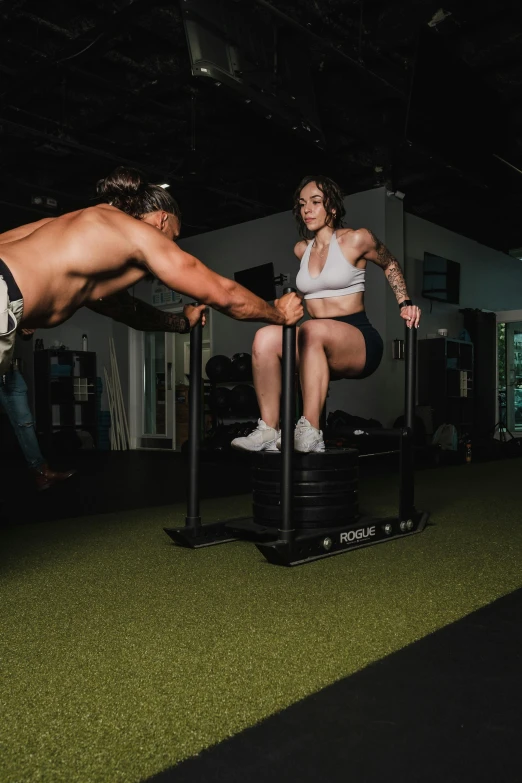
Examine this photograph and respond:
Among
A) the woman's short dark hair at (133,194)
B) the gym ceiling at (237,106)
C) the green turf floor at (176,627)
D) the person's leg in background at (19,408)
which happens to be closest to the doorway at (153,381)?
the gym ceiling at (237,106)

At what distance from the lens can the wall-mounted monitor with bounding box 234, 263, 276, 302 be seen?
8.01 meters

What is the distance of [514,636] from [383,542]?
113 centimetres

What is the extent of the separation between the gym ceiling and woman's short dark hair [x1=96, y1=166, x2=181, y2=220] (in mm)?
2386

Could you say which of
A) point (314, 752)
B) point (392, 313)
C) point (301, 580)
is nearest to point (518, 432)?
point (392, 313)

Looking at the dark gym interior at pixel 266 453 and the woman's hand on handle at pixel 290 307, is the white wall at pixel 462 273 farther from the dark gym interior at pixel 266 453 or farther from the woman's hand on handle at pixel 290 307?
the woman's hand on handle at pixel 290 307

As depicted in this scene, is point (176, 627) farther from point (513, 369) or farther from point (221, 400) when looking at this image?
point (513, 369)

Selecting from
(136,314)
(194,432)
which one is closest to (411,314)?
(194,432)

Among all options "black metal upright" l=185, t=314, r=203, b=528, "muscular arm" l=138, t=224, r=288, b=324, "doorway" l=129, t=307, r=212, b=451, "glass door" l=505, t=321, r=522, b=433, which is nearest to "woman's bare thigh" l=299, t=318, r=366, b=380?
"black metal upright" l=185, t=314, r=203, b=528

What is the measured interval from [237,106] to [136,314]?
4.44 metres

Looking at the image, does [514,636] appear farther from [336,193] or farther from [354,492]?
[336,193]

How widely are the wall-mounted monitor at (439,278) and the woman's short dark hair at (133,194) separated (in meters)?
6.70

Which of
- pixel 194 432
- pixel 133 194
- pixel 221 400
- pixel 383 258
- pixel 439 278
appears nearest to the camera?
pixel 133 194

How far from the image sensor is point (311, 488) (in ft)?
8.08

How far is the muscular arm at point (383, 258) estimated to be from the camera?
2658 mm
